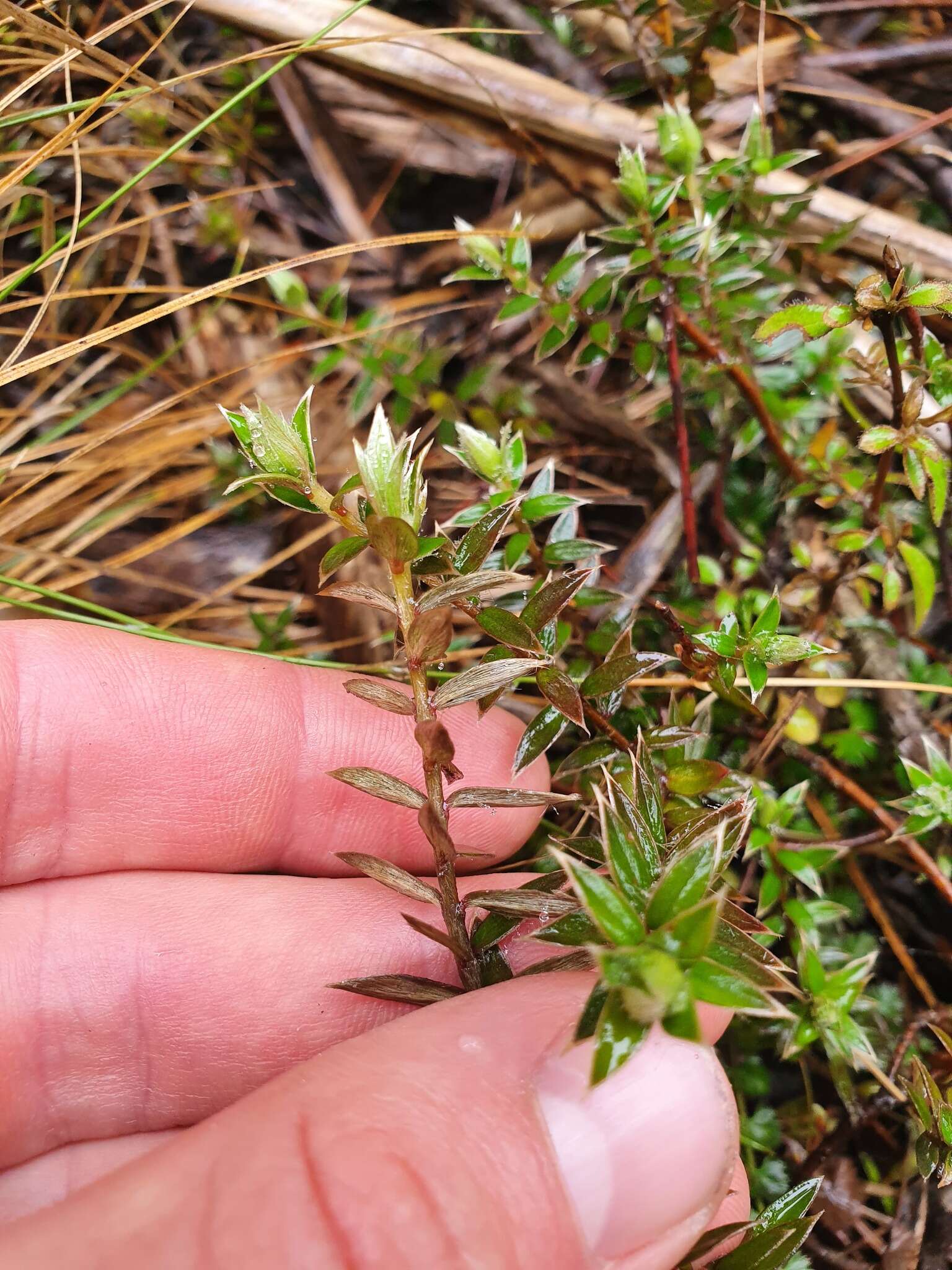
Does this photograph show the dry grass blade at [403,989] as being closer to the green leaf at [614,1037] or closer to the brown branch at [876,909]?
the green leaf at [614,1037]

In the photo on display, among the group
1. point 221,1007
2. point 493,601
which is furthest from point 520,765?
point 221,1007

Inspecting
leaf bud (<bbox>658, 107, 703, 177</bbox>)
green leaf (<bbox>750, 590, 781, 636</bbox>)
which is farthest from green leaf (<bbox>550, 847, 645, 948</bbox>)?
leaf bud (<bbox>658, 107, 703, 177</bbox>)

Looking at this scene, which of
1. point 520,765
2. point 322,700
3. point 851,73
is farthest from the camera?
point 851,73

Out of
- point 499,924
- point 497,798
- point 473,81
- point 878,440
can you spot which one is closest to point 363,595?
point 497,798

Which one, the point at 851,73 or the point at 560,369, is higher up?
the point at 851,73

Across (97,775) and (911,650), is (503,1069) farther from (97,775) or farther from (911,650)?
(911,650)

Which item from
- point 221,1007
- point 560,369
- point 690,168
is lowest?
point 221,1007
